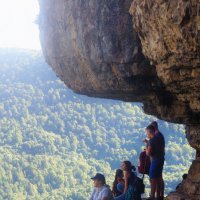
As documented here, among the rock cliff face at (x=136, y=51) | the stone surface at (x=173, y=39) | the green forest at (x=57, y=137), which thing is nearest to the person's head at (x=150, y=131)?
the rock cliff face at (x=136, y=51)

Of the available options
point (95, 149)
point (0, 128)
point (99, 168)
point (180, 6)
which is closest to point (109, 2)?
point (180, 6)

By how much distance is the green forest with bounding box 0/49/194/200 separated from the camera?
383 ft

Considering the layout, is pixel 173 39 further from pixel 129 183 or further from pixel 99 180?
pixel 99 180

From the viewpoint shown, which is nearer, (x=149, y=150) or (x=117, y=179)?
(x=149, y=150)

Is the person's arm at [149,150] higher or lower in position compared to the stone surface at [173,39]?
lower

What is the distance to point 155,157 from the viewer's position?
11148 mm

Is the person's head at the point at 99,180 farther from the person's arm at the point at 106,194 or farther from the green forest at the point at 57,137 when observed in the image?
the green forest at the point at 57,137

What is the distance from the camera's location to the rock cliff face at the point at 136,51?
7.52 meters

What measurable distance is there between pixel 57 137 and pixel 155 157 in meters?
141

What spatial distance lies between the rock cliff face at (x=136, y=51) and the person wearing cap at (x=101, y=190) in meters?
1.80

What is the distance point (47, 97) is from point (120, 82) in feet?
508

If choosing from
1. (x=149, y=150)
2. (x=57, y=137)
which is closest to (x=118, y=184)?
(x=149, y=150)

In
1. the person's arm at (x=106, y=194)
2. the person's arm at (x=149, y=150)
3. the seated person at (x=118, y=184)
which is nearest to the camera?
the person's arm at (x=149, y=150)

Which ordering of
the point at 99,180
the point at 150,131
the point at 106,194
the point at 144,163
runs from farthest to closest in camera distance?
the point at 144,163, the point at 99,180, the point at 106,194, the point at 150,131
